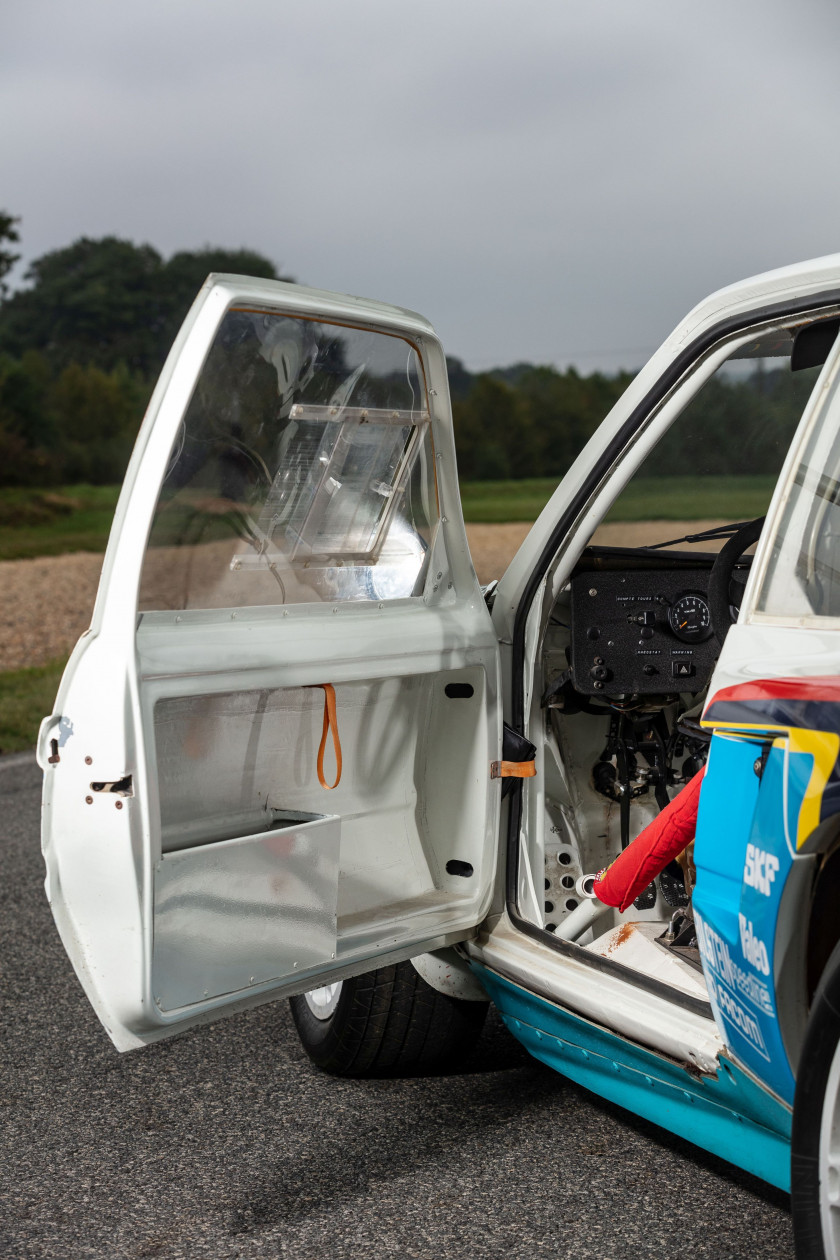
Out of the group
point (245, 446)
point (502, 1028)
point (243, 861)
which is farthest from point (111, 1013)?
point (502, 1028)

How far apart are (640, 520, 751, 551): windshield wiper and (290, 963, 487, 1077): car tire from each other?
1191 millimetres

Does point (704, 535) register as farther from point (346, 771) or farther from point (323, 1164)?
point (323, 1164)

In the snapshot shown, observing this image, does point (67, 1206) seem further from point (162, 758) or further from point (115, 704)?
point (115, 704)

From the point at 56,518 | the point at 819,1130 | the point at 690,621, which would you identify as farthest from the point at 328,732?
the point at 56,518

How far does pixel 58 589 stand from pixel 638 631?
18.2 metres

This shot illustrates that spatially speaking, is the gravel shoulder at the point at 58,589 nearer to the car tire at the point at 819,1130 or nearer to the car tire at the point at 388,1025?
the car tire at the point at 388,1025

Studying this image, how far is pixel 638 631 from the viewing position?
2.86 meters

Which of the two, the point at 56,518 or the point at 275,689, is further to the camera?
the point at 56,518

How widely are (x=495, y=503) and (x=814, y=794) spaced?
4121cm

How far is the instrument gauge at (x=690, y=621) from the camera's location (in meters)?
2.90

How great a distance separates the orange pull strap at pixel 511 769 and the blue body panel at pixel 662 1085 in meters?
0.44

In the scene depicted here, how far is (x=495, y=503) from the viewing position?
42.5m

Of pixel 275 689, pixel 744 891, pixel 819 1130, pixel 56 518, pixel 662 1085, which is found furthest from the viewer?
pixel 56 518

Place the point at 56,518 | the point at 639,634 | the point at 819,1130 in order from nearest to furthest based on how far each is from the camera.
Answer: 1. the point at 819,1130
2. the point at 639,634
3. the point at 56,518
